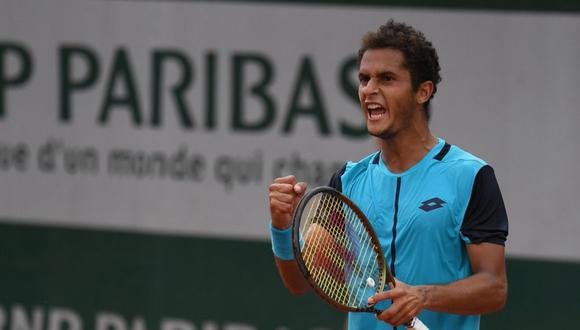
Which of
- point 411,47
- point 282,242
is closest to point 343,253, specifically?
point 282,242

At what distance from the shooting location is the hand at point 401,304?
2922 millimetres

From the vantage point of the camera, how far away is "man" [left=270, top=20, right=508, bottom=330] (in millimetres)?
3133

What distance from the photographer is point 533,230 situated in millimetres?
5223

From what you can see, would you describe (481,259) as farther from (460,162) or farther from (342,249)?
(342,249)

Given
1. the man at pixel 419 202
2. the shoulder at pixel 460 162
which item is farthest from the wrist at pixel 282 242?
the shoulder at pixel 460 162

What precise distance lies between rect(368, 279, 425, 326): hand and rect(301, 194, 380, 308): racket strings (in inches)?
8.6

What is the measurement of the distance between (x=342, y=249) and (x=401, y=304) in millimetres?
369

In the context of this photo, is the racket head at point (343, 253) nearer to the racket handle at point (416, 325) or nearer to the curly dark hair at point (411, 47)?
the racket handle at point (416, 325)

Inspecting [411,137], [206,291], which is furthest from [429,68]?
[206,291]

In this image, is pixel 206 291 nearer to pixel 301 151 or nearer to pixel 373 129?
pixel 301 151

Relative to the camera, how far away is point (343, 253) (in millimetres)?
3254

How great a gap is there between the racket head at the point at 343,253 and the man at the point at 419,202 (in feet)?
0.23

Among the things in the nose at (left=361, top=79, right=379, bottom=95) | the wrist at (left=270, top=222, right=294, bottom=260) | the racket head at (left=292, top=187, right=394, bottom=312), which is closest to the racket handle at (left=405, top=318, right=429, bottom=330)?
the racket head at (left=292, top=187, right=394, bottom=312)

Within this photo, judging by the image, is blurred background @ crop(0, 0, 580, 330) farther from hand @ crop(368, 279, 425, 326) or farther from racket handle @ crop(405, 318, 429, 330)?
hand @ crop(368, 279, 425, 326)
